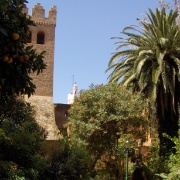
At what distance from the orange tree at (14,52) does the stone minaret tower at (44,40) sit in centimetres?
2465

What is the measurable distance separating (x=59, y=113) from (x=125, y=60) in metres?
12.8

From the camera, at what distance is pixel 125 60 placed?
17156 mm

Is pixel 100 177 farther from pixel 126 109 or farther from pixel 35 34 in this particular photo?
pixel 35 34

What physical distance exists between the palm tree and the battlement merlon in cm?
1546

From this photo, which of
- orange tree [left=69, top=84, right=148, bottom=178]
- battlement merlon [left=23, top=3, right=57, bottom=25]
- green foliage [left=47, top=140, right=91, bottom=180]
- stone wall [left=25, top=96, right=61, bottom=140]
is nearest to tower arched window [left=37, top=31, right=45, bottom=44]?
battlement merlon [left=23, top=3, right=57, bottom=25]

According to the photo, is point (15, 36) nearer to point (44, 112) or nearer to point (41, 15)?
point (44, 112)

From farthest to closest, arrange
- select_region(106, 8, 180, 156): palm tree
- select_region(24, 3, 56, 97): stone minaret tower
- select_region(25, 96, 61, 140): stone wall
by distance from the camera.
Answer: select_region(24, 3, 56, 97): stone minaret tower < select_region(25, 96, 61, 140): stone wall < select_region(106, 8, 180, 156): palm tree

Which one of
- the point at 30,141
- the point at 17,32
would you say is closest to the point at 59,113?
the point at 30,141

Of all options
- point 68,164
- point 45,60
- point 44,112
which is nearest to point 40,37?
point 45,60

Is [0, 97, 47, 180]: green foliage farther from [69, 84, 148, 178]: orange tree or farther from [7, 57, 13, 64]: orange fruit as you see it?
[69, 84, 148, 178]: orange tree

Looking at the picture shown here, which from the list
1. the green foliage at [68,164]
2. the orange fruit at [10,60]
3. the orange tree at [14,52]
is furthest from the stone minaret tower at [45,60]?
the orange fruit at [10,60]

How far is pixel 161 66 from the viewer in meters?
15.1

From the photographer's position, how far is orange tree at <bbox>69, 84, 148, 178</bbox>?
672 inches

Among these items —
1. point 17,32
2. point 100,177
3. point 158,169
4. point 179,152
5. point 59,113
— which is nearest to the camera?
point 17,32
